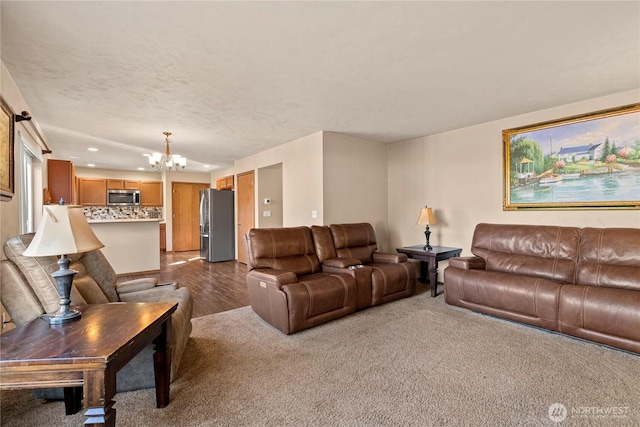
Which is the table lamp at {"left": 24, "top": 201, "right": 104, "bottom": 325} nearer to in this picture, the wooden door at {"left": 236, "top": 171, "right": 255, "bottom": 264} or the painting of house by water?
the painting of house by water

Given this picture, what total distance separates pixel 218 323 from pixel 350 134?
3206 mm

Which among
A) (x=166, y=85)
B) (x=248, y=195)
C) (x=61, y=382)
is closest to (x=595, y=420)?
(x=61, y=382)

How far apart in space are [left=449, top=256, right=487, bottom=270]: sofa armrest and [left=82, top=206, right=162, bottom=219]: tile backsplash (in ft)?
26.3

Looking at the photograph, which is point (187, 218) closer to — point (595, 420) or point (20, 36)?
point (20, 36)

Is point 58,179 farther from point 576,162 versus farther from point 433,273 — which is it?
point 576,162

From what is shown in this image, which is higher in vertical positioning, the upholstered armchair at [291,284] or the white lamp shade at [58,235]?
the white lamp shade at [58,235]

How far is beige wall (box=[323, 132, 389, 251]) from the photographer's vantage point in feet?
14.7

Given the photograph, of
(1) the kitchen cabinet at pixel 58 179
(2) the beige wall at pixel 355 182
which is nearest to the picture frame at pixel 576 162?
(2) the beige wall at pixel 355 182

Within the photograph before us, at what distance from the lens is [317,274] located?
11.6 ft

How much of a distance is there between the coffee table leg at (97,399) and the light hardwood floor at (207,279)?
2.30m

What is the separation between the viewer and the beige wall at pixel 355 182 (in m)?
4.47

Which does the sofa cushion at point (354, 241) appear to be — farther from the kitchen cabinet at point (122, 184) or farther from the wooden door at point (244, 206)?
the kitchen cabinet at point (122, 184)

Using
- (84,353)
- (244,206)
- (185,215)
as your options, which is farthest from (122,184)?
(84,353)

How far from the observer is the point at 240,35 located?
6.48 ft
